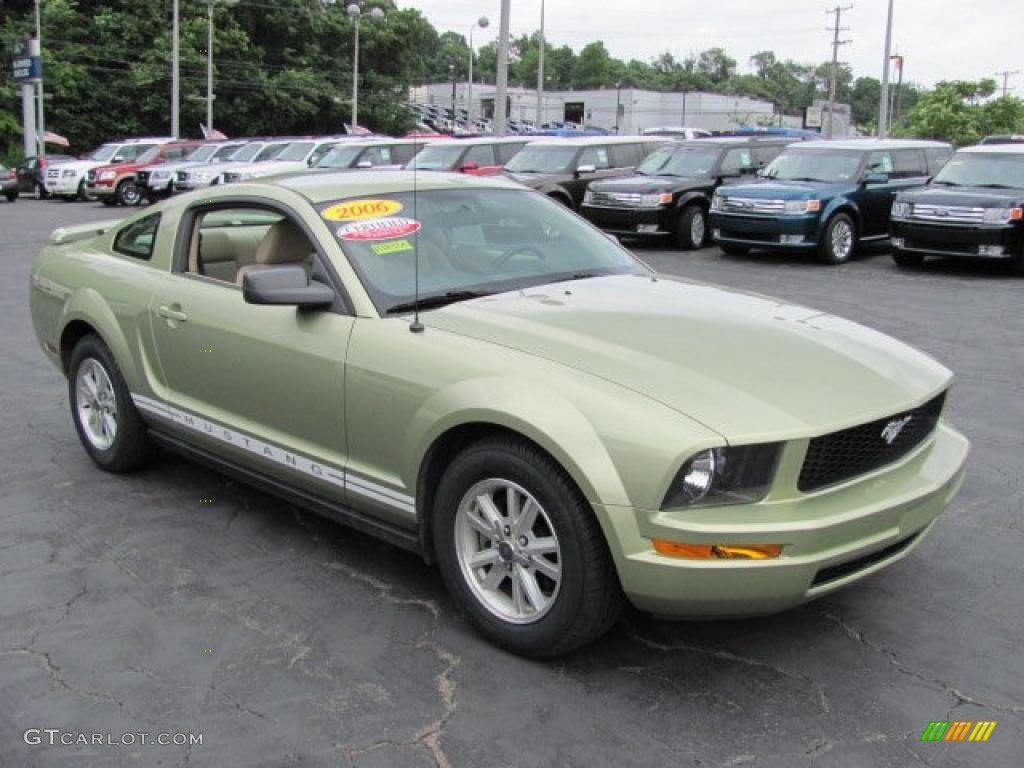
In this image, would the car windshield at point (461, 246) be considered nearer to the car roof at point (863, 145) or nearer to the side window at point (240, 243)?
the side window at point (240, 243)

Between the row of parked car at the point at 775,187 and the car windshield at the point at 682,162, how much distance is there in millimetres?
25

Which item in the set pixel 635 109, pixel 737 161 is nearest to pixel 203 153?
pixel 737 161

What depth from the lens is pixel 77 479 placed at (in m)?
5.29

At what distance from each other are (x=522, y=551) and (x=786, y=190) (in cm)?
1244

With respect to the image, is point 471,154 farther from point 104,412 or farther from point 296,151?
point 104,412

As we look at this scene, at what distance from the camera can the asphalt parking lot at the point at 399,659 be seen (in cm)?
296

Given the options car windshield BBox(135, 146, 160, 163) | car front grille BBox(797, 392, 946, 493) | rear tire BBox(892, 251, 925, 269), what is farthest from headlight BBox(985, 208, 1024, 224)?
car windshield BBox(135, 146, 160, 163)

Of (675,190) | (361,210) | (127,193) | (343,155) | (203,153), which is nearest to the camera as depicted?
(361,210)

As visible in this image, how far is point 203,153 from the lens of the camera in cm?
2842

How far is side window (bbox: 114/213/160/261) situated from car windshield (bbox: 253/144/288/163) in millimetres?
21372

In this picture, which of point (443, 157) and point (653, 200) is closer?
point (653, 200)

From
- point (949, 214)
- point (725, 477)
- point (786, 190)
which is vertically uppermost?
point (786, 190)

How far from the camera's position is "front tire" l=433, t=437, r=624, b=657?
10.5ft

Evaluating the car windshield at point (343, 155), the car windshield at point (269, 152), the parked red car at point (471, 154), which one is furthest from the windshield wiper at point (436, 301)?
the car windshield at point (269, 152)
